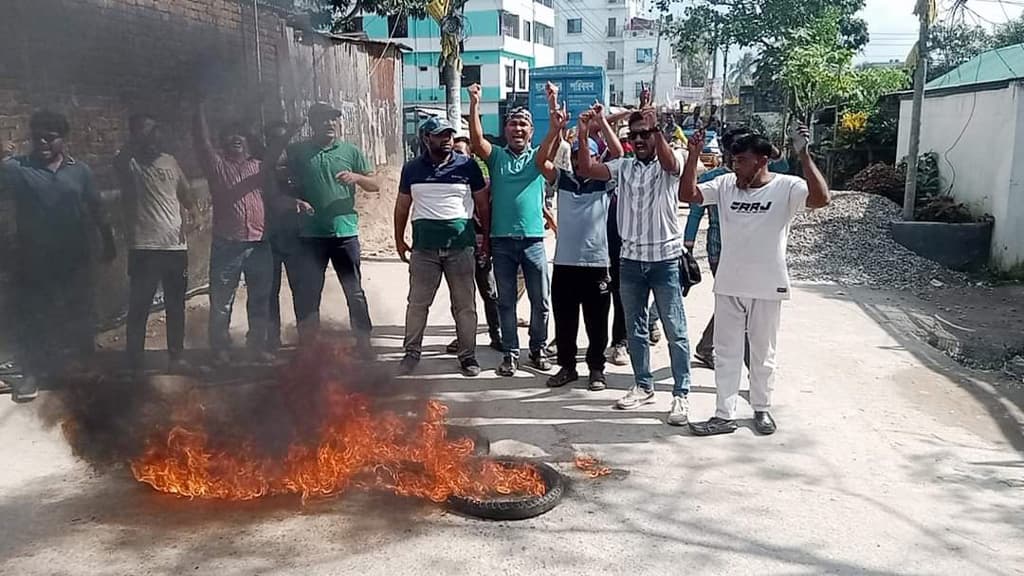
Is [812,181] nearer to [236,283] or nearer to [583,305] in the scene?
[583,305]

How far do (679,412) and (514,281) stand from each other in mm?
1571

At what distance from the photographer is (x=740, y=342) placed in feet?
15.0

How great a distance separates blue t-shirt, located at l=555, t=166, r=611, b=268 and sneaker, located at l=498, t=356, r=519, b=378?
0.88 metres

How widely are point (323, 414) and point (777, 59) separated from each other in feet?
67.2

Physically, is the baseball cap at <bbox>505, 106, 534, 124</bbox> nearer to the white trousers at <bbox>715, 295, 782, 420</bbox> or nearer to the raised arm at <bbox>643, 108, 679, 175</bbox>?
the raised arm at <bbox>643, 108, 679, 175</bbox>

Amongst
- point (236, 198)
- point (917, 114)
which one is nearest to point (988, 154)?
point (917, 114)

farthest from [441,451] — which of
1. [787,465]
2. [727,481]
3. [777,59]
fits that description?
[777,59]

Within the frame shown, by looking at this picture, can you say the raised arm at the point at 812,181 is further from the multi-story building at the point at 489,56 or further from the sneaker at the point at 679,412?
the multi-story building at the point at 489,56

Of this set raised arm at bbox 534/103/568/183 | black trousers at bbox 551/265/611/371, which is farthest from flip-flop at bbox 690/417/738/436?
raised arm at bbox 534/103/568/183

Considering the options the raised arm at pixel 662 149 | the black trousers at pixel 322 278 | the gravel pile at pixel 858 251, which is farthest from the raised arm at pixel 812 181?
the gravel pile at pixel 858 251

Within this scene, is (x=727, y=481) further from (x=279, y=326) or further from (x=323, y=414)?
(x=279, y=326)

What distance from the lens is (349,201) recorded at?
562cm

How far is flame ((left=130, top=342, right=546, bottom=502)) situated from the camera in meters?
3.77

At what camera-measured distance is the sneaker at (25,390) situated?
4906mm
